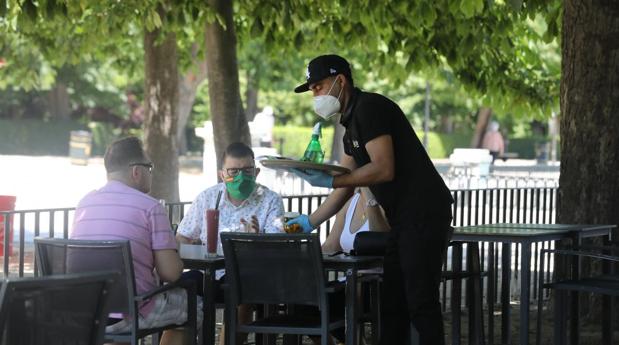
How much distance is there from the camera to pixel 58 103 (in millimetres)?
58125

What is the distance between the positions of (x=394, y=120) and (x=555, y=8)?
6702 millimetres

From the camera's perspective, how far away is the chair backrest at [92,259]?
18.6 ft

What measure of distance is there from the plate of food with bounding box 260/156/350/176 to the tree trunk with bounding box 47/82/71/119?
172 feet

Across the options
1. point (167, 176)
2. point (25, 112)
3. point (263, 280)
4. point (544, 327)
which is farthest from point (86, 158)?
point (263, 280)

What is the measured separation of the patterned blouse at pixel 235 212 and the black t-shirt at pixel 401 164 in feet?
5.01

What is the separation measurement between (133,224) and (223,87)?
18.8 ft

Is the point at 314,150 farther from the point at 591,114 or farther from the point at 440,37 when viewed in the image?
the point at 440,37

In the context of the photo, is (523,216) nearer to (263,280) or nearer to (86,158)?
(263,280)


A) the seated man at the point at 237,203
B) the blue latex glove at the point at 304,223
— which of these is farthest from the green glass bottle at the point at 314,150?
the seated man at the point at 237,203

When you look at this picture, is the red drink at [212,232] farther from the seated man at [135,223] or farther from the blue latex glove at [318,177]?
the blue latex glove at [318,177]

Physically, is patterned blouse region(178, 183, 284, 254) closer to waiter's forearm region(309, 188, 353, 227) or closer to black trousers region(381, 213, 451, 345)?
waiter's forearm region(309, 188, 353, 227)

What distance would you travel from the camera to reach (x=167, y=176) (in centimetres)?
1532

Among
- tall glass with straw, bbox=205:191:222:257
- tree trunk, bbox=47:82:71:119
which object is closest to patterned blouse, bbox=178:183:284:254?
tall glass with straw, bbox=205:191:222:257

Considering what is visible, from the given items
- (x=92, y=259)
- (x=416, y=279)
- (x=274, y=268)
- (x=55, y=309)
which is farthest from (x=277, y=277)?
(x=55, y=309)
